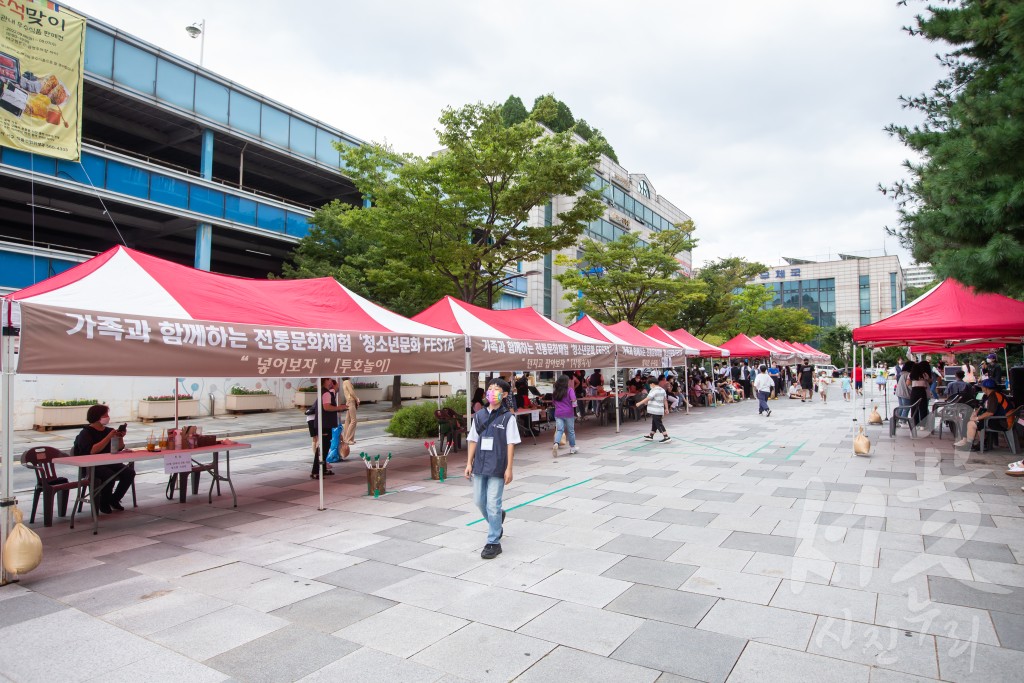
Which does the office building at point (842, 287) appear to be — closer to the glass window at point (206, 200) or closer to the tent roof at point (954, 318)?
the glass window at point (206, 200)

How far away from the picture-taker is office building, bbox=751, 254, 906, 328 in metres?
93.4

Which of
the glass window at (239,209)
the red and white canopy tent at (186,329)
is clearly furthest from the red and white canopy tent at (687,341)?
the glass window at (239,209)

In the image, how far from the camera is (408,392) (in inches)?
1242

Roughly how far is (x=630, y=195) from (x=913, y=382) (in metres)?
42.0

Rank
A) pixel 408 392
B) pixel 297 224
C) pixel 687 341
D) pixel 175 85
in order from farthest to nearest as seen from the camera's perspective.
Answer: pixel 408 392
pixel 297 224
pixel 687 341
pixel 175 85

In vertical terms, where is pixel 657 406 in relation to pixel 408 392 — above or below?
above

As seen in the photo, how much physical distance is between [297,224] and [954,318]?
1078 inches

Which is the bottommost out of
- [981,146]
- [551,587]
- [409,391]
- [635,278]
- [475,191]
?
[551,587]

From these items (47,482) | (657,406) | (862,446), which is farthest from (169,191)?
(862,446)

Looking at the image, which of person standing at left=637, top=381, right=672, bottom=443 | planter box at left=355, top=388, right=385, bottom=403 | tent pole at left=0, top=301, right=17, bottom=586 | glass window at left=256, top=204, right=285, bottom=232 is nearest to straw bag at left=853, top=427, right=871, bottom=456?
person standing at left=637, top=381, right=672, bottom=443

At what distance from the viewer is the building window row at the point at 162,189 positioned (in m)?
20.8

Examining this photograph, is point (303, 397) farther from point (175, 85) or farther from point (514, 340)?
point (514, 340)

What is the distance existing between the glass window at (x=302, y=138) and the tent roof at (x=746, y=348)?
2362 centimetres

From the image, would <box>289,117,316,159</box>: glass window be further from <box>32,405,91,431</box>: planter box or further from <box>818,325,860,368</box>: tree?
<box>818,325,860,368</box>: tree
